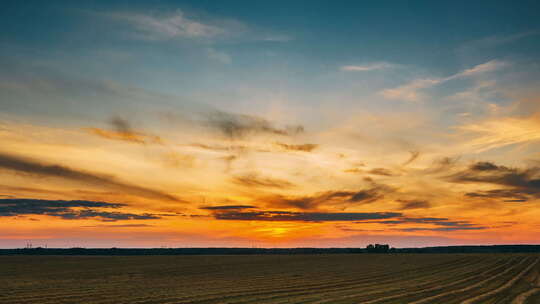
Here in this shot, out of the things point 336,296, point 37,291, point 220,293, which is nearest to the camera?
point 336,296

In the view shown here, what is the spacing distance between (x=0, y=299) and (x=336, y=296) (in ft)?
70.4

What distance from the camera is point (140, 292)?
31.9 m

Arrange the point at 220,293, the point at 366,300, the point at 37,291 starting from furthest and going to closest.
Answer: the point at 37,291
the point at 220,293
the point at 366,300

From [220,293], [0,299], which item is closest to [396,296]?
[220,293]

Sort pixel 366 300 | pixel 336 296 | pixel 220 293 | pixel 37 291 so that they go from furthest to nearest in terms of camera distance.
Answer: pixel 37 291
pixel 220 293
pixel 336 296
pixel 366 300

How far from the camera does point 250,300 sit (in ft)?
87.6

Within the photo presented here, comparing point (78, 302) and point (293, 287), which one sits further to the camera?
point (293, 287)

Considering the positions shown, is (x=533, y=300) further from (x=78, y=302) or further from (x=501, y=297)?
(x=78, y=302)

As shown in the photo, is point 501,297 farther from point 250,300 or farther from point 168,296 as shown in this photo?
point 168,296

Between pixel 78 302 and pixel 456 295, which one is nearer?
pixel 78 302

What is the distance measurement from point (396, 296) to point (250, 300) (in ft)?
30.0

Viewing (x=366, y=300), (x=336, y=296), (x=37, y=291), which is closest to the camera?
(x=366, y=300)

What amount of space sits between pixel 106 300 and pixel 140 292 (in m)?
4.89

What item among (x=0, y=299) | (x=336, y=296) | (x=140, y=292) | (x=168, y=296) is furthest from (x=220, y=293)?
(x=0, y=299)
